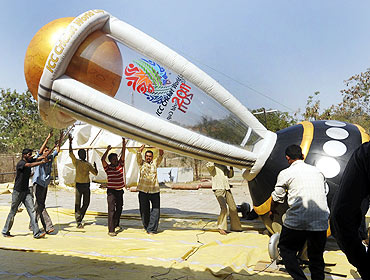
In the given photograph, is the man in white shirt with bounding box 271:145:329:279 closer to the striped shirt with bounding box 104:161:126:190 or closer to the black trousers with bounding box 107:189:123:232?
the black trousers with bounding box 107:189:123:232

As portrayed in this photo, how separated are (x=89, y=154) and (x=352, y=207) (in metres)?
16.0

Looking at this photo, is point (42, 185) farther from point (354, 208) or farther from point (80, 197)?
point (354, 208)

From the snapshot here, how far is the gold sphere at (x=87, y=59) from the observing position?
445 centimetres

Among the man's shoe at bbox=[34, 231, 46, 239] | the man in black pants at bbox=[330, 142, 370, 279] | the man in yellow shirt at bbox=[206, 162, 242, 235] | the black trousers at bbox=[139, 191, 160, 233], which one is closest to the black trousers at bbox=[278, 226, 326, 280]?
the man in black pants at bbox=[330, 142, 370, 279]

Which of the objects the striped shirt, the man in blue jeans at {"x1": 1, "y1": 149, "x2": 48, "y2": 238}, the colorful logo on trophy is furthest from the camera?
the striped shirt

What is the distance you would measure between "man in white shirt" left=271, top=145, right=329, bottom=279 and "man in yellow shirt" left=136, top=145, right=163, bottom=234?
3374mm

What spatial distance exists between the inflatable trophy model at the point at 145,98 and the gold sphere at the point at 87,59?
0.01m

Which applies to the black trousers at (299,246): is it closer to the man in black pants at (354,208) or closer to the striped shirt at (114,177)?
the man in black pants at (354,208)

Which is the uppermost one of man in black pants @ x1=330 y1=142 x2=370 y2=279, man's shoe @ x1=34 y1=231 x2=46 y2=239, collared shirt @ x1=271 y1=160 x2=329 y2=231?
man in black pants @ x1=330 y1=142 x2=370 y2=279

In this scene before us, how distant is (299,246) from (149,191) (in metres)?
3.62

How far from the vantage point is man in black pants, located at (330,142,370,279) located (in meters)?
1.43

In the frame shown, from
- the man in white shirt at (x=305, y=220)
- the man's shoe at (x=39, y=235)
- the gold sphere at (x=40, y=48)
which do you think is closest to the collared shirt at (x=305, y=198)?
the man in white shirt at (x=305, y=220)

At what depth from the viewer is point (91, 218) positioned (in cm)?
835

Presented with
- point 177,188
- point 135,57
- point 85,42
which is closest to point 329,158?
point 135,57
